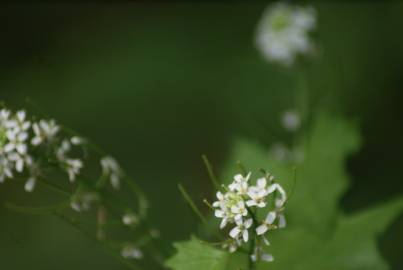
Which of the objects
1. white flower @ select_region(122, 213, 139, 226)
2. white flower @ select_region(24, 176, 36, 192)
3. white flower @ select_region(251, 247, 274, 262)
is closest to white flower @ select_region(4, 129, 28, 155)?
white flower @ select_region(24, 176, 36, 192)

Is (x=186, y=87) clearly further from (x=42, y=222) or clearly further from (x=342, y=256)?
(x=342, y=256)

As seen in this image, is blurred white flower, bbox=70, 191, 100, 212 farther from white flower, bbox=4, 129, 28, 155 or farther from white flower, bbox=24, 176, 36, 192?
white flower, bbox=4, 129, 28, 155

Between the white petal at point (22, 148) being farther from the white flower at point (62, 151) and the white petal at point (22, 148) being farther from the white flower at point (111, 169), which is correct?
the white flower at point (111, 169)

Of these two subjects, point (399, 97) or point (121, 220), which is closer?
point (121, 220)

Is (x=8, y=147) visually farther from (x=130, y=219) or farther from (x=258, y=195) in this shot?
(x=258, y=195)

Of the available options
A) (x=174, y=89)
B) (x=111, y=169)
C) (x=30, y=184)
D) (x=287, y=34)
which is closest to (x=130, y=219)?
(x=111, y=169)

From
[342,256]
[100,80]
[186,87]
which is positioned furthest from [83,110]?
[342,256]
